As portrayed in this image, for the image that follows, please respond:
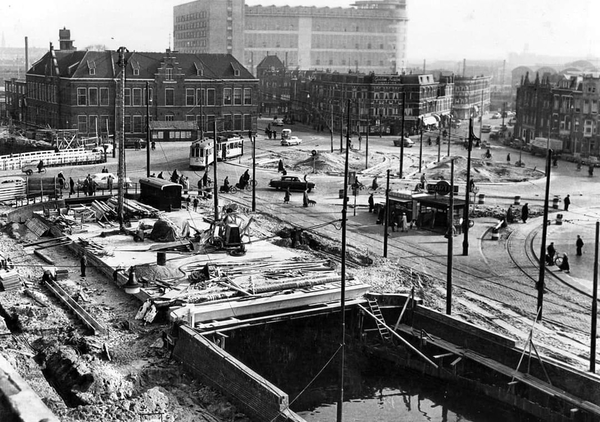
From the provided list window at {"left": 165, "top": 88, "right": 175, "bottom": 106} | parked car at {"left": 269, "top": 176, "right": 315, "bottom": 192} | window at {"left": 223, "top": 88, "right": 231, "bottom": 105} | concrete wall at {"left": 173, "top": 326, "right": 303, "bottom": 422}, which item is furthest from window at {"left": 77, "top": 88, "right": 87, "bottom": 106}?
concrete wall at {"left": 173, "top": 326, "right": 303, "bottom": 422}

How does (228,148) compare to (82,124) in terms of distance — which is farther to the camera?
(82,124)

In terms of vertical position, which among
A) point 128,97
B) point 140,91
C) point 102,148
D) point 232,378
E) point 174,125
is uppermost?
point 140,91

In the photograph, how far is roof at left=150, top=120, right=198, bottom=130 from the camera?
85.2 meters

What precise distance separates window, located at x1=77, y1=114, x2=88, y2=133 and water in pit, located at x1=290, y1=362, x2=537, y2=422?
62.3 metres

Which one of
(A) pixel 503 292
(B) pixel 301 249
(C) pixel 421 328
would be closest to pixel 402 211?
(B) pixel 301 249

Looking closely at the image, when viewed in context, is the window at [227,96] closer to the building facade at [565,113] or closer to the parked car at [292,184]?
the parked car at [292,184]

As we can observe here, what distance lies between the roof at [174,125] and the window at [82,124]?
672 centimetres

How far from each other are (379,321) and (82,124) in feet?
200

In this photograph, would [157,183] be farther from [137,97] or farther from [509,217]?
[137,97]

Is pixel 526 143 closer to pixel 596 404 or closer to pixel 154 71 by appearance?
pixel 154 71

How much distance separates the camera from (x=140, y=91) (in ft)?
279

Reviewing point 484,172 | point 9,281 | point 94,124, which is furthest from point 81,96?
point 9,281

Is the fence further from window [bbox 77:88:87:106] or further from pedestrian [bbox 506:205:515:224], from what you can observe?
pedestrian [bbox 506:205:515:224]

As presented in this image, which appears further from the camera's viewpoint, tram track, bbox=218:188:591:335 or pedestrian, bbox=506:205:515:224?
pedestrian, bbox=506:205:515:224
